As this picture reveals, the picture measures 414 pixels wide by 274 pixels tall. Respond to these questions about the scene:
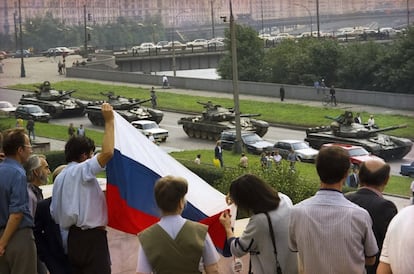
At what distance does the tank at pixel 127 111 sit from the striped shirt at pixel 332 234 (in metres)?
34.9

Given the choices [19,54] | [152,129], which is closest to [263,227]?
[152,129]

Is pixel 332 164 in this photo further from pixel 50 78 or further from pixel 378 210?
pixel 50 78

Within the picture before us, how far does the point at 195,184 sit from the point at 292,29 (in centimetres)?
12030

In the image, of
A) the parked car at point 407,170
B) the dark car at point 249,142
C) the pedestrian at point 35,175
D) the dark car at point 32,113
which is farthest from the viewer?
the dark car at point 32,113

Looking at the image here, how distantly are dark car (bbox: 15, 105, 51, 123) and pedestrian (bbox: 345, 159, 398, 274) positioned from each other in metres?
37.6

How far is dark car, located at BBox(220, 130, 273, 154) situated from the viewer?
33.6 m

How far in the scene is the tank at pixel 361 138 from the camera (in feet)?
106

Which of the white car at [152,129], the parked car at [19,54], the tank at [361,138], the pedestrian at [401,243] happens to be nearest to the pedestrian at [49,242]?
the pedestrian at [401,243]

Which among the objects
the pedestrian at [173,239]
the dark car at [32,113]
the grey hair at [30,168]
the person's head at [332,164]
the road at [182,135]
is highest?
the person's head at [332,164]

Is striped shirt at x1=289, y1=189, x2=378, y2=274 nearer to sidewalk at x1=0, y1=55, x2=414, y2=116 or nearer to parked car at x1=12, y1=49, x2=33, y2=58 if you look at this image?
sidewalk at x1=0, y1=55, x2=414, y2=116

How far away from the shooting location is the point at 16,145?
7.02m

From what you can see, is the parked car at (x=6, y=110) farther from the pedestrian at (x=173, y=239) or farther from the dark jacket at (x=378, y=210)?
the pedestrian at (x=173, y=239)

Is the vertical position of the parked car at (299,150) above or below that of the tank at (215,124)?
below

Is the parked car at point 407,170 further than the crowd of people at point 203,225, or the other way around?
the parked car at point 407,170
